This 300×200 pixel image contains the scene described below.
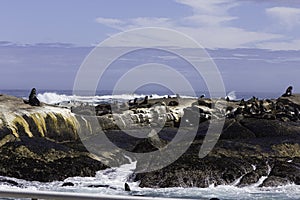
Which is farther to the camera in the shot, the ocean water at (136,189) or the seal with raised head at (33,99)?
the seal with raised head at (33,99)

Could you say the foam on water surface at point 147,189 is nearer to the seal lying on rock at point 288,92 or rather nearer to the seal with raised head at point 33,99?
the seal with raised head at point 33,99

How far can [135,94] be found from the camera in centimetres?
1847

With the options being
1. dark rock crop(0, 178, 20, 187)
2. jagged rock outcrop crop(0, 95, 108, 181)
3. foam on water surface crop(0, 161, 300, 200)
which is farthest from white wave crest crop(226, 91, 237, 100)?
dark rock crop(0, 178, 20, 187)

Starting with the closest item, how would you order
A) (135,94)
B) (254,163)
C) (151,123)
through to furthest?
(254,163) < (151,123) < (135,94)

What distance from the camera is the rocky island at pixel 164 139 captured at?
13406 mm

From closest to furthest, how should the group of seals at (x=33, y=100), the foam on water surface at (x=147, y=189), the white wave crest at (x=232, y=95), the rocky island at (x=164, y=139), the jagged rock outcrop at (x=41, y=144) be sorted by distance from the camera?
the foam on water surface at (x=147, y=189) < the rocky island at (x=164, y=139) < the jagged rock outcrop at (x=41, y=144) < the group of seals at (x=33, y=100) < the white wave crest at (x=232, y=95)

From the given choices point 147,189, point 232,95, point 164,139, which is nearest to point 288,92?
point 232,95

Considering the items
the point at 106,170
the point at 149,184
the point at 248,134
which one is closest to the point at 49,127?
the point at 106,170

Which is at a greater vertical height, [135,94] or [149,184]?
[135,94]

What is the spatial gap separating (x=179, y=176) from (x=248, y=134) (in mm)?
3473

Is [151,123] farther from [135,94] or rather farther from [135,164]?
[135,164]

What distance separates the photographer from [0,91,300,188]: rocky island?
13.4 m

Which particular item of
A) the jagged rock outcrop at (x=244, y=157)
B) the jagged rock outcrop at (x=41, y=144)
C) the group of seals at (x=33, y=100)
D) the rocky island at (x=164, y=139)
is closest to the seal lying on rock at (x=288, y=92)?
the rocky island at (x=164, y=139)

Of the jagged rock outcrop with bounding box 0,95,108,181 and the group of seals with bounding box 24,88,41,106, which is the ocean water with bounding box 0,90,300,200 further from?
the group of seals with bounding box 24,88,41,106
